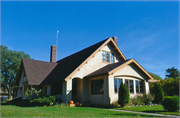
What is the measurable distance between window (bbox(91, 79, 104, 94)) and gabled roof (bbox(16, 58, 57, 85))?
7.51 m

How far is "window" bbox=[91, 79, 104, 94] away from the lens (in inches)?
687

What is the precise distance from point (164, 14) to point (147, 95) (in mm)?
8686

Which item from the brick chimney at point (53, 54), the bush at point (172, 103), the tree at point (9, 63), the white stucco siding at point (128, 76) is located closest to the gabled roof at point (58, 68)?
the brick chimney at point (53, 54)

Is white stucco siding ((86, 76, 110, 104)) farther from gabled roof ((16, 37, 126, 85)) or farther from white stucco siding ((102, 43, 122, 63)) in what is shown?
white stucco siding ((102, 43, 122, 63))

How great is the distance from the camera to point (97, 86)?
18172 millimetres

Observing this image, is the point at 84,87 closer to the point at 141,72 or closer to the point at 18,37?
the point at 141,72

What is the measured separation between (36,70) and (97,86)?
10.1m

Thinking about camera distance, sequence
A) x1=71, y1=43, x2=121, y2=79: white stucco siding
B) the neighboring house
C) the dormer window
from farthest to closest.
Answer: the dormer window < x1=71, y1=43, x2=121, y2=79: white stucco siding < the neighboring house

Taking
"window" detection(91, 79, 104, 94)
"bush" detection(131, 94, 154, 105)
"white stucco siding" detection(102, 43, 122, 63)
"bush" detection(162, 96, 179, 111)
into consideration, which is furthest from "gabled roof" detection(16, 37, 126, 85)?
"bush" detection(162, 96, 179, 111)

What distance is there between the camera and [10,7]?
1329 centimetres

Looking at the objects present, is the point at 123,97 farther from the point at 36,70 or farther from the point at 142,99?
the point at 36,70

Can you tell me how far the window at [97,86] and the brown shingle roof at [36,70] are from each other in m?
7.51

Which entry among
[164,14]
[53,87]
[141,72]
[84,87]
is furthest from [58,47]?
[164,14]

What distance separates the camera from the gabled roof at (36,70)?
21595mm
